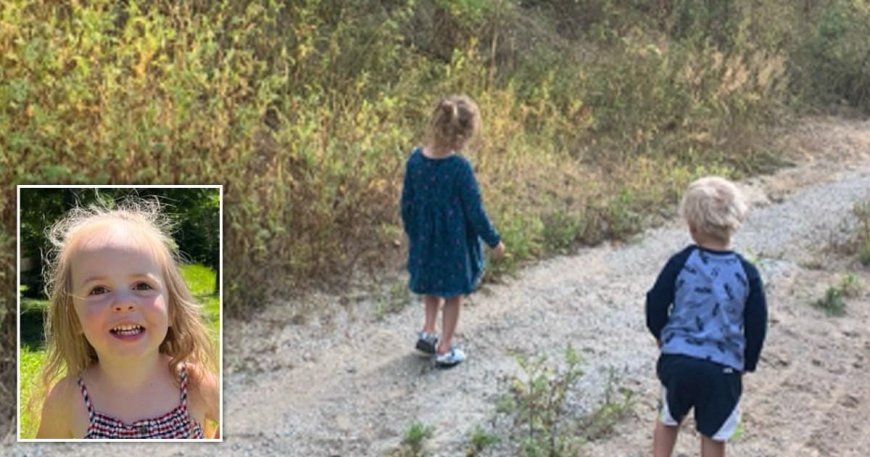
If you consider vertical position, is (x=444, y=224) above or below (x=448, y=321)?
above

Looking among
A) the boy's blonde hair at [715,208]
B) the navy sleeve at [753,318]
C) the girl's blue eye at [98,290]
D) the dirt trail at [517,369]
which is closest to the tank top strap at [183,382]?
the girl's blue eye at [98,290]

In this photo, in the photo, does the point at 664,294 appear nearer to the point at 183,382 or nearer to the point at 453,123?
the point at 453,123

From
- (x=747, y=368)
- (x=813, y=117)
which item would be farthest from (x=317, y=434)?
(x=813, y=117)

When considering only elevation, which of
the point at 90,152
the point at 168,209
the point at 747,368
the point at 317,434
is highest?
the point at 168,209

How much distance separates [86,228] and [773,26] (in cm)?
1217

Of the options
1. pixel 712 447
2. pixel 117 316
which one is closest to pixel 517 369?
pixel 712 447

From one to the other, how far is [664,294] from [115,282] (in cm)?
230

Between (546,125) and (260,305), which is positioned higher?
(546,125)

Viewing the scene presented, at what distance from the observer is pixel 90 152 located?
214 inches

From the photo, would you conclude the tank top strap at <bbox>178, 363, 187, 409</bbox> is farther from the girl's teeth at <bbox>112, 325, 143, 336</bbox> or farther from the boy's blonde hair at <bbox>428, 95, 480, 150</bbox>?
the boy's blonde hair at <bbox>428, 95, 480, 150</bbox>

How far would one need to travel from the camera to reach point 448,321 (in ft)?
18.0

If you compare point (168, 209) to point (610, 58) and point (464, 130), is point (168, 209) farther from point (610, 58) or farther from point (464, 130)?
point (610, 58)

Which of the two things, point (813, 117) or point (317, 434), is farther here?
point (813, 117)

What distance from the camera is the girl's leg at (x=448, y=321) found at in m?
5.44
